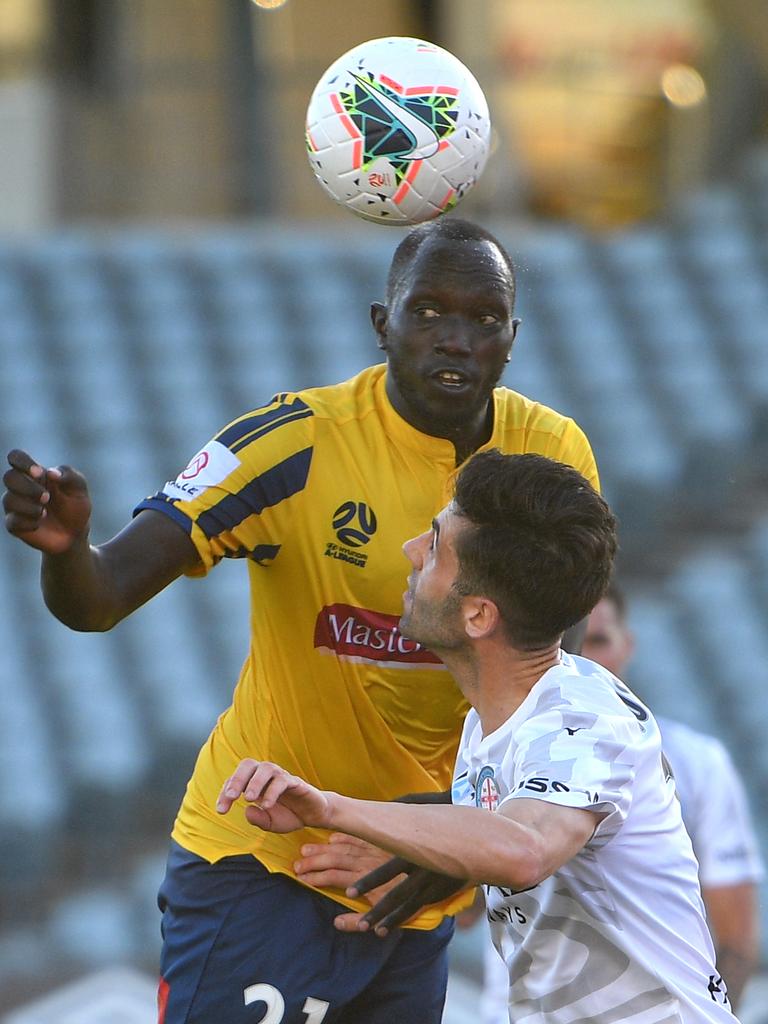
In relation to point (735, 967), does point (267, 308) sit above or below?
above

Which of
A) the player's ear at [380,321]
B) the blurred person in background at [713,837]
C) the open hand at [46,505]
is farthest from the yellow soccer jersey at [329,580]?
the blurred person in background at [713,837]

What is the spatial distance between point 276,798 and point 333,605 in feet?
3.01

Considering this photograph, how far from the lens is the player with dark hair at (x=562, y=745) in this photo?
3133mm

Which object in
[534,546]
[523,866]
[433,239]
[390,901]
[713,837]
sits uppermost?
[433,239]

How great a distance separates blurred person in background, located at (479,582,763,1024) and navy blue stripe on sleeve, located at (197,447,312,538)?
5.01 feet

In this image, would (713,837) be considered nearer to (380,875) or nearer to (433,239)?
(380,875)

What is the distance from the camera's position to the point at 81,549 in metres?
3.32

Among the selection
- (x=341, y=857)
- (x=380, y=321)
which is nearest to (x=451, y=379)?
(x=380, y=321)

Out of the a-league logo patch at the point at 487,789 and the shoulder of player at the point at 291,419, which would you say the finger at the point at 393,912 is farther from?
the shoulder of player at the point at 291,419

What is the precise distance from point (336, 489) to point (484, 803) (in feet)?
2.51

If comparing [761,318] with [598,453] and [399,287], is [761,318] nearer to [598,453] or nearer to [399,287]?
[598,453]

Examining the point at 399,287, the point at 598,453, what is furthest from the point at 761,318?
the point at 399,287

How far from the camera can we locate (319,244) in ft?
34.8

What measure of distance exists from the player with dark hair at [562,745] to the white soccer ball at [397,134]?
73 cm
